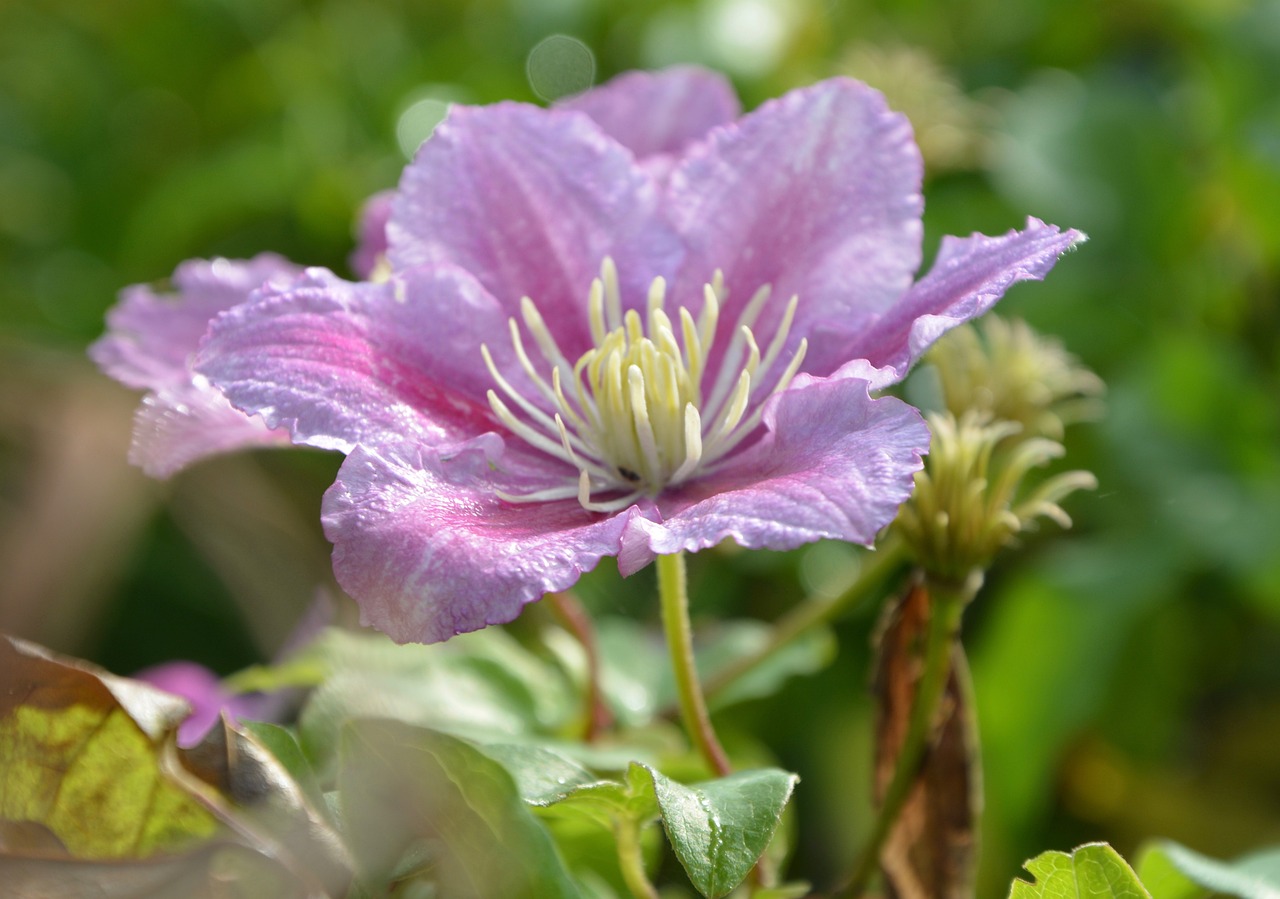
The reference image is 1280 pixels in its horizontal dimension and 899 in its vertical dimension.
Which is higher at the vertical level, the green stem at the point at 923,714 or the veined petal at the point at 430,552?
the veined petal at the point at 430,552

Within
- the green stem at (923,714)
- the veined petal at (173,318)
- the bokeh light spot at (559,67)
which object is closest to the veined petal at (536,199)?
the veined petal at (173,318)

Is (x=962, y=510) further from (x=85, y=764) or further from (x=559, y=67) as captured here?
(x=559, y=67)

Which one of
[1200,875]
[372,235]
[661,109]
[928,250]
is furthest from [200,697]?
[928,250]

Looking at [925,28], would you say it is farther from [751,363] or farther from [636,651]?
[751,363]

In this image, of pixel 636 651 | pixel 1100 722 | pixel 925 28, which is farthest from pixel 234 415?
pixel 925 28

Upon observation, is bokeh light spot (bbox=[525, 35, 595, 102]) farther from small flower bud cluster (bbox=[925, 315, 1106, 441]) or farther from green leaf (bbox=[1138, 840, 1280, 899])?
green leaf (bbox=[1138, 840, 1280, 899])

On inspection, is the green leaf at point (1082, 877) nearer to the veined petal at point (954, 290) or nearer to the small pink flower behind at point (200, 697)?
the veined petal at point (954, 290)

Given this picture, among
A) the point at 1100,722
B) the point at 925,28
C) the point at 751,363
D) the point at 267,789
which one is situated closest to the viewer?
the point at 267,789
